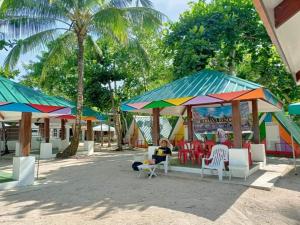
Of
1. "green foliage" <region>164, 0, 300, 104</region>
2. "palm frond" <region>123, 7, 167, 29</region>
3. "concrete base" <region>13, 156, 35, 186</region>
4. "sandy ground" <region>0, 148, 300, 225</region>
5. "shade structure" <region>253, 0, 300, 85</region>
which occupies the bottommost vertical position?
"sandy ground" <region>0, 148, 300, 225</region>

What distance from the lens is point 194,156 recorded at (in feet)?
36.9

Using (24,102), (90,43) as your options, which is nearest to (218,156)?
(24,102)

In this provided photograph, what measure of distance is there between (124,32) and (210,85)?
5530mm

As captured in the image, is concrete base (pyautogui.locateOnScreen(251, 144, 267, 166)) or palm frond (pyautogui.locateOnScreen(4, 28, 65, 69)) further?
palm frond (pyautogui.locateOnScreen(4, 28, 65, 69))

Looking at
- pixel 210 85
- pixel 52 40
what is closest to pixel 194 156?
pixel 210 85

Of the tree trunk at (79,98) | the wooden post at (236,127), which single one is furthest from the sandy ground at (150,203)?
the tree trunk at (79,98)

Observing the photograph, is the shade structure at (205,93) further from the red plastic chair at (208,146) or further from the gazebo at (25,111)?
the gazebo at (25,111)

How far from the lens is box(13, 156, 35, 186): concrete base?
823 centimetres

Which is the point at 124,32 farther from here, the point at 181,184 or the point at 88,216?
the point at 88,216

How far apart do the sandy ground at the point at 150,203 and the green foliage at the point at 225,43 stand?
6545 mm

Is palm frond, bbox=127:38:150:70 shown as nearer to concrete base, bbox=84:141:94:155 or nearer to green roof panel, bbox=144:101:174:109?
green roof panel, bbox=144:101:174:109

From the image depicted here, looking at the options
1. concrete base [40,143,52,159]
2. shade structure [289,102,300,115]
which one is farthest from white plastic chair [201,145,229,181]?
concrete base [40,143,52,159]

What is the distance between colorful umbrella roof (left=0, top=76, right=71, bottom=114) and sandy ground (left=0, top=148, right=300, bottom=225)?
2.32 m

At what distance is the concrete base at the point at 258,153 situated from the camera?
37.4ft
